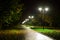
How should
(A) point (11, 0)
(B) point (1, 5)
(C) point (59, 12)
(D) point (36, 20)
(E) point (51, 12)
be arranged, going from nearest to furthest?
(B) point (1, 5) < (A) point (11, 0) < (C) point (59, 12) < (E) point (51, 12) < (D) point (36, 20)

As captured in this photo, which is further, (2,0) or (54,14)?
(54,14)

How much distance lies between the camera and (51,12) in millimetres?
62594

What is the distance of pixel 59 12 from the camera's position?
58156 millimetres

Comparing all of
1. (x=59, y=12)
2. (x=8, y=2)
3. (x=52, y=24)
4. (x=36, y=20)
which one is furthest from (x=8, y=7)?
(x=36, y=20)

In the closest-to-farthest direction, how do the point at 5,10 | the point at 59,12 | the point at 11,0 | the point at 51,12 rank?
the point at 5,10
the point at 11,0
the point at 59,12
the point at 51,12

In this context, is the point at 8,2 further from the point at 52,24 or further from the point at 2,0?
the point at 52,24

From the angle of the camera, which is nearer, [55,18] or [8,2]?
[8,2]

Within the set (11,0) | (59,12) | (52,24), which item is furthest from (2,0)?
(52,24)

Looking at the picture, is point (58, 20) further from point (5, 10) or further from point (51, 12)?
point (5, 10)

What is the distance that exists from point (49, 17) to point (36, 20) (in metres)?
13.4

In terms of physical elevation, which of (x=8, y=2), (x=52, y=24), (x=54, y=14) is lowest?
(x=52, y=24)

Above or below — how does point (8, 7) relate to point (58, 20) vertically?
A: above

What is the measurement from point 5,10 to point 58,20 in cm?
3177

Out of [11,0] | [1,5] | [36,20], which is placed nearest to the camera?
[1,5]
